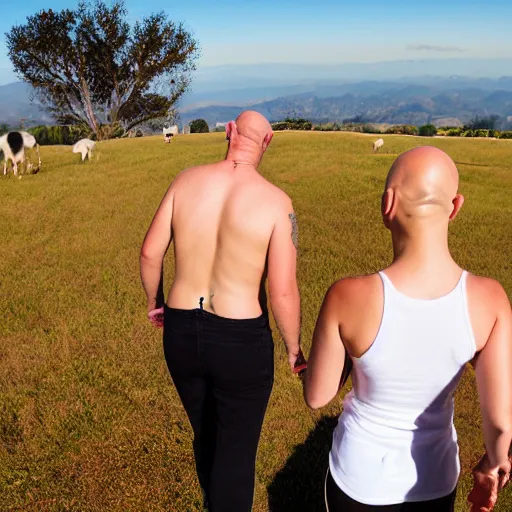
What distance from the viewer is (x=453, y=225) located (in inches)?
544

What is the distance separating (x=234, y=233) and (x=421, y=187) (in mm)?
1471

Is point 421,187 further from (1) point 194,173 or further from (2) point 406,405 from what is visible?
(1) point 194,173

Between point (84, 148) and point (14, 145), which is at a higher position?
point (14, 145)

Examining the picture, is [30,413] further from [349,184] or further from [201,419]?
[349,184]

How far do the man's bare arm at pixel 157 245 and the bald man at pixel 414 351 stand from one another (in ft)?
5.13

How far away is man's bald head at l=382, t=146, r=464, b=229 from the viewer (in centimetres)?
201

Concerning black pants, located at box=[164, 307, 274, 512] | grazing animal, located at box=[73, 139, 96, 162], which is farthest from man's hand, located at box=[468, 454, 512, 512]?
grazing animal, located at box=[73, 139, 96, 162]

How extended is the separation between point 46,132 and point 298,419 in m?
43.2

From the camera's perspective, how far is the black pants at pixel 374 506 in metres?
2.28

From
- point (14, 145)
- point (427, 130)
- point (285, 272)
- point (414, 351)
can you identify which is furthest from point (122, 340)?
point (427, 130)

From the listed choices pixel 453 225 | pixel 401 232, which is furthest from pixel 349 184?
pixel 401 232

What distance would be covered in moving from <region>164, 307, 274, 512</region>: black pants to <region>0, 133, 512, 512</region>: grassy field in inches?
44.5

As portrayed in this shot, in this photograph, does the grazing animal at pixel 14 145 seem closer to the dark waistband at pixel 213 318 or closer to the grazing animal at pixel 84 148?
the grazing animal at pixel 84 148

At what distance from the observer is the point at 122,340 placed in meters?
7.75
